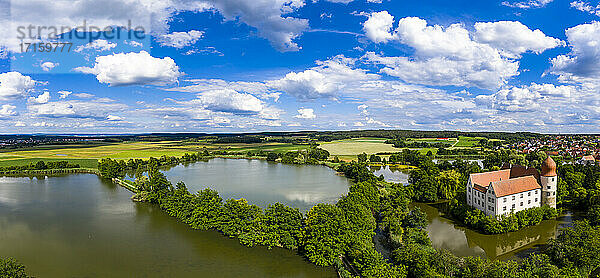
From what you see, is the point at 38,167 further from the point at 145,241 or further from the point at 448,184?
the point at 448,184

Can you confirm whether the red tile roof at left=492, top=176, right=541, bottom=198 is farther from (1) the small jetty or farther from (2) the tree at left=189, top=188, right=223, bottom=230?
(1) the small jetty

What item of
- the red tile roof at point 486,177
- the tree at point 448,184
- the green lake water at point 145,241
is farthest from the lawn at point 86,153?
the red tile roof at point 486,177

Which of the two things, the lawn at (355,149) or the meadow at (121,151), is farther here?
the lawn at (355,149)

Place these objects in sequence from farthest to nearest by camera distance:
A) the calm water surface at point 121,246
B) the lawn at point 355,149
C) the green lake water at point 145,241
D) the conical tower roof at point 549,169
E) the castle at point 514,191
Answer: the lawn at point 355,149 → the conical tower roof at point 549,169 → the castle at point 514,191 → the green lake water at point 145,241 → the calm water surface at point 121,246

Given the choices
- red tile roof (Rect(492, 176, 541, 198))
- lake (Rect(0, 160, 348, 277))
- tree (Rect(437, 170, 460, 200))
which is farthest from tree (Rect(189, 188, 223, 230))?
tree (Rect(437, 170, 460, 200))

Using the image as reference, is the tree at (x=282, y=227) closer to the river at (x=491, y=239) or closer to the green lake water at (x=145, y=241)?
the green lake water at (x=145, y=241)

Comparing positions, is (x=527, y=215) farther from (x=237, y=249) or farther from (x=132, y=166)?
(x=132, y=166)
